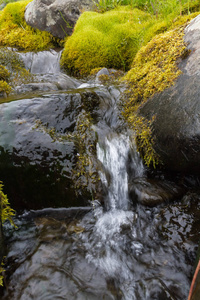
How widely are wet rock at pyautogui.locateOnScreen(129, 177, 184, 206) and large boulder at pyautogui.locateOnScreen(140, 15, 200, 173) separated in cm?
27

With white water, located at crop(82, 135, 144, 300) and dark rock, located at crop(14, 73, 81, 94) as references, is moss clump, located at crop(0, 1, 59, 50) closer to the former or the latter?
dark rock, located at crop(14, 73, 81, 94)

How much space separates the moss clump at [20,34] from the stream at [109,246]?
21.3 ft

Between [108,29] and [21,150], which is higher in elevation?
[108,29]

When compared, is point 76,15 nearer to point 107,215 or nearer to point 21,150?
point 21,150

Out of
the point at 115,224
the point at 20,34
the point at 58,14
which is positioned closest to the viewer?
the point at 115,224

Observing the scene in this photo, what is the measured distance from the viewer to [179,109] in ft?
9.02

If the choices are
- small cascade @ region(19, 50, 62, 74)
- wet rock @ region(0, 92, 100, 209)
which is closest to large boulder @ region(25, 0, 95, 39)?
small cascade @ region(19, 50, 62, 74)

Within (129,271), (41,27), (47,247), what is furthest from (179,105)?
(41,27)

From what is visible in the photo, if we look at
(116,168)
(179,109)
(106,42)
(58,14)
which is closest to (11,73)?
(106,42)

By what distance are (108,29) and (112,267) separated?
6086 millimetres

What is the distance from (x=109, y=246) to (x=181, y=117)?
1.77 meters

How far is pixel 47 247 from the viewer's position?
2508 millimetres

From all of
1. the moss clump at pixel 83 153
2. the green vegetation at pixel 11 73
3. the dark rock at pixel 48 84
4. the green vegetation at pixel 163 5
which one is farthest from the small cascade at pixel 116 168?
the green vegetation at pixel 163 5

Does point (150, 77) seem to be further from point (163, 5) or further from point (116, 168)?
point (163, 5)
